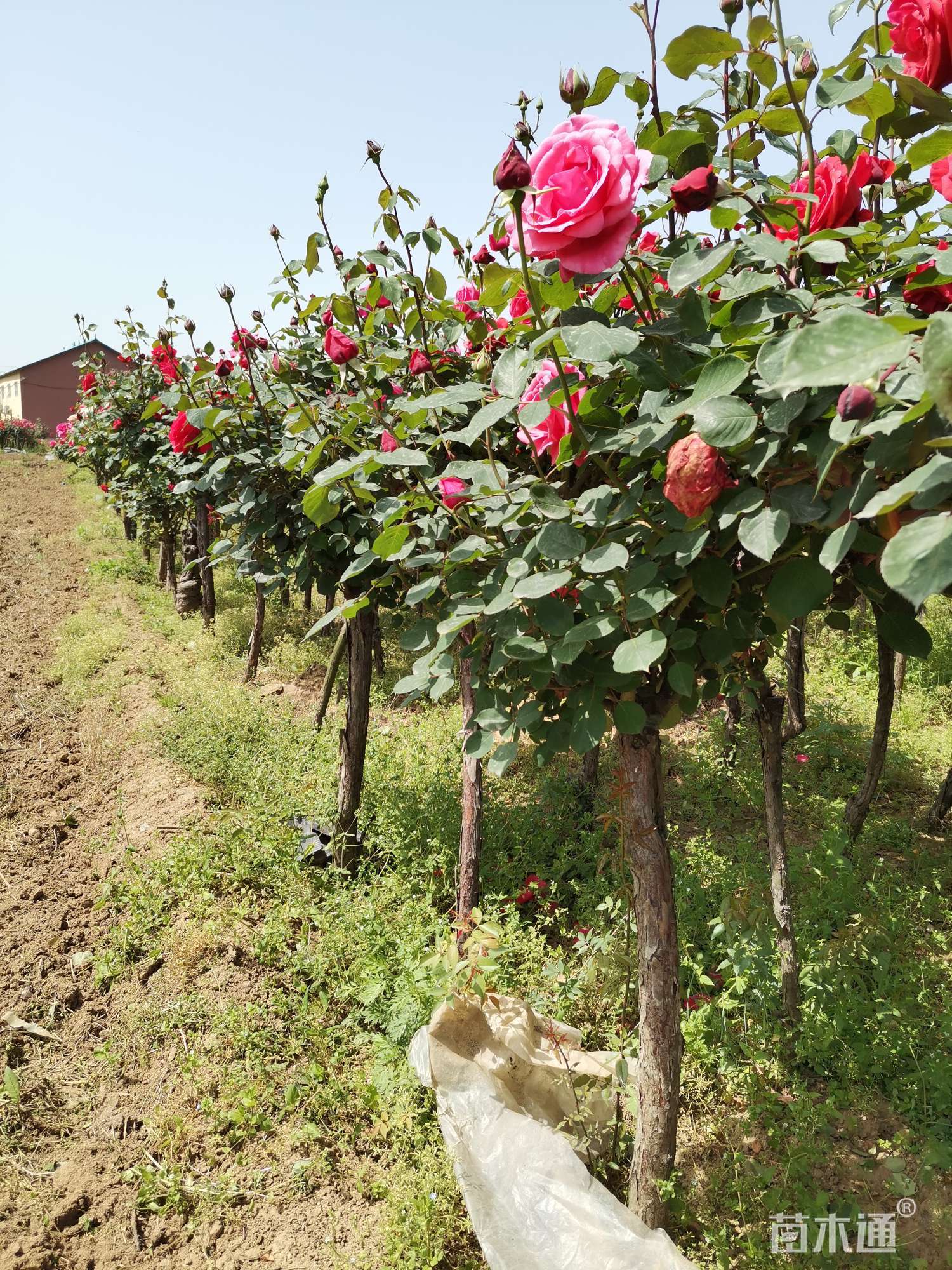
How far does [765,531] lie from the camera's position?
87 centimetres

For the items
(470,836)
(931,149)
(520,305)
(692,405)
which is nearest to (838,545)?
(692,405)

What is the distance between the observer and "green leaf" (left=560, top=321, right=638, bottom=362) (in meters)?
0.88

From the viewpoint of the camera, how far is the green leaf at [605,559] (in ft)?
3.18

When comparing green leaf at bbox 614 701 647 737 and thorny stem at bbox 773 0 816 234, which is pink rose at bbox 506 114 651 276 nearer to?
thorny stem at bbox 773 0 816 234

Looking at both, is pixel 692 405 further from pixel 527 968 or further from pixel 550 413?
pixel 527 968

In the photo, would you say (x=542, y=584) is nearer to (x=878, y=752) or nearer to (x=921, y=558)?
(x=921, y=558)

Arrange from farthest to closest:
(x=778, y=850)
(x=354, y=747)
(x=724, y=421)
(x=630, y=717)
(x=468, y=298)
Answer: (x=354, y=747), (x=778, y=850), (x=468, y=298), (x=630, y=717), (x=724, y=421)

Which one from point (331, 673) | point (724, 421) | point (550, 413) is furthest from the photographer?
point (331, 673)

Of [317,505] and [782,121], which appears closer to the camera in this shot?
[782,121]

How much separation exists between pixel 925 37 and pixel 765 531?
0.48m

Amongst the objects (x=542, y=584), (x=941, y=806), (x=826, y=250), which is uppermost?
(x=826, y=250)

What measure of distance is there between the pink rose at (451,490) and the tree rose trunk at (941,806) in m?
2.94

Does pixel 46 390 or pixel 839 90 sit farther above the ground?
pixel 46 390

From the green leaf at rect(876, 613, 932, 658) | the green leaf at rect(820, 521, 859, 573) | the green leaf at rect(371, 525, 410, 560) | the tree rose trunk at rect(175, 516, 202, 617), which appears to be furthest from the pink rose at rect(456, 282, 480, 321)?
the tree rose trunk at rect(175, 516, 202, 617)
